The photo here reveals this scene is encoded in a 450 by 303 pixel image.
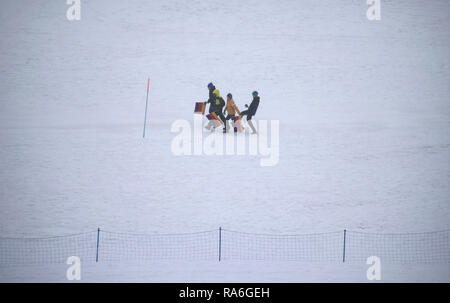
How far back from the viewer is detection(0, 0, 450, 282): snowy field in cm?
1128

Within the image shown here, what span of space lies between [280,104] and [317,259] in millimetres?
12254

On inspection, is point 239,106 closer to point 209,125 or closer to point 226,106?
point 209,125

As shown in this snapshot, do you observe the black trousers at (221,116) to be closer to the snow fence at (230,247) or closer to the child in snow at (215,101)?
the child in snow at (215,101)

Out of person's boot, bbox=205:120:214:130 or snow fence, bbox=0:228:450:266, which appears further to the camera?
person's boot, bbox=205:120:214:130

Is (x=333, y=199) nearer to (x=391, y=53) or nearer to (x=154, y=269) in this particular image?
(x=154, y=269)

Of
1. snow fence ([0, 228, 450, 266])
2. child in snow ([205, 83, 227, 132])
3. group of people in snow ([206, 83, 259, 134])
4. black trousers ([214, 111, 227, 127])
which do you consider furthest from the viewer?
black trousers ([214, 111, 227, 127])

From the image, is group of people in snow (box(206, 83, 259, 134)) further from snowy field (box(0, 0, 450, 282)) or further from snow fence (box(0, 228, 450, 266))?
snow fence (box(0, 228, 450, 266))

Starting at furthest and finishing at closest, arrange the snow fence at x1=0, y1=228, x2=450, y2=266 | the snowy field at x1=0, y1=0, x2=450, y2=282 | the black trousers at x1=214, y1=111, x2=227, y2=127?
the black trousers at x1=214, y1=111, x2=227, y2=127 → the snowy field at x1=0, y1=0, x2=450, y2=282 → the snow fence at x1=0, y1=228, x2=450, y2=266

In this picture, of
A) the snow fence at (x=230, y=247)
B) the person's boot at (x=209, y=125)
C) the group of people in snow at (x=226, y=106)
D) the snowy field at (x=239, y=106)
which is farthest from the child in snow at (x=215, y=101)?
the snow fence at (x=230, y=247)

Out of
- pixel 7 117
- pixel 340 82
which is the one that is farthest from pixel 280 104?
pixel 7 117

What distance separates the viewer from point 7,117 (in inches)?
707

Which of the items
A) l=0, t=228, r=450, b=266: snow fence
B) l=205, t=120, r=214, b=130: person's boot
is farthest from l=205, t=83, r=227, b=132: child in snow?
l=0, t=228, r=450, b=266: snow fence

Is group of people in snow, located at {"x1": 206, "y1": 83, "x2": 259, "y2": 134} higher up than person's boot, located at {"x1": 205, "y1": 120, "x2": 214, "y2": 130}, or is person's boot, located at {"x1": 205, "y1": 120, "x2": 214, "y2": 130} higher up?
group of people in snow, located at {"x1": 206, "y1": 83, "x2": 259, "y2": 134}

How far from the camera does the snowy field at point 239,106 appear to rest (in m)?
11.3
